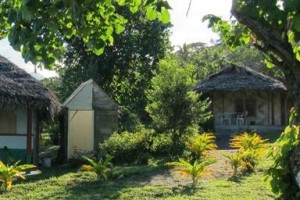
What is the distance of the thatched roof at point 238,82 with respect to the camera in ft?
81.2

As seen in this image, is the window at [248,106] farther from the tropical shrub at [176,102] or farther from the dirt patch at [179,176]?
the dirt patch at [179,176]

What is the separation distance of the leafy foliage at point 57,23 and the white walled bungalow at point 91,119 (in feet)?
36.0

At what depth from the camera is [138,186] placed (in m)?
10.4

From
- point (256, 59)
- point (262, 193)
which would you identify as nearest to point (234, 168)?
point (262, 193)

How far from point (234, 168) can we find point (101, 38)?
781 cm

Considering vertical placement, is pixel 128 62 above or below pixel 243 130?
above

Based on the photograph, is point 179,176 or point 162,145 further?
point 162,145

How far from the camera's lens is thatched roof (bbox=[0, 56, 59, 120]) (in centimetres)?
1283

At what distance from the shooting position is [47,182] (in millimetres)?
11258

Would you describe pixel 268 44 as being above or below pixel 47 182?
above

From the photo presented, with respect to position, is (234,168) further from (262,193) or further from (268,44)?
(268,44)

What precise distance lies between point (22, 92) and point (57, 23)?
9.73 metres

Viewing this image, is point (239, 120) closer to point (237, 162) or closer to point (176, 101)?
point (176, 101)

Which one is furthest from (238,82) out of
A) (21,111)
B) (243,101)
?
(21,111)
